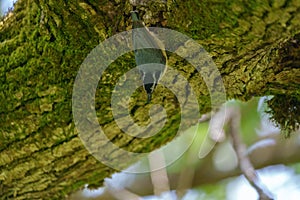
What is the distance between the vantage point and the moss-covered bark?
3.17 ft

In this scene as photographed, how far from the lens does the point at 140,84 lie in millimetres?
1268

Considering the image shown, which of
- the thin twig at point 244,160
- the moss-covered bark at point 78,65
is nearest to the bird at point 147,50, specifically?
the moss-covered bark at point 78,65

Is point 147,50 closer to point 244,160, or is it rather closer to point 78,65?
point 78,65

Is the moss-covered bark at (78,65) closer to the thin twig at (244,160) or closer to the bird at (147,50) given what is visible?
the bird at (147,50)

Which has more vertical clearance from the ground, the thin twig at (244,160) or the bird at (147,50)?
the thin twig at (244,160)

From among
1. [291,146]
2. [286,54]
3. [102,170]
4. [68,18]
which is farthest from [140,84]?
[291,146]

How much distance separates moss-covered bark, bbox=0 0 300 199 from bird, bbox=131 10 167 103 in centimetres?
2

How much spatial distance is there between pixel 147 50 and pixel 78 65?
0.28m

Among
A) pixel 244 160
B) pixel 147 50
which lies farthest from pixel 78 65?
pixel 244 160

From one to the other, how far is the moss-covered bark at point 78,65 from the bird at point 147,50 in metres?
0.02

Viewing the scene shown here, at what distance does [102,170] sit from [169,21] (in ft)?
2.31

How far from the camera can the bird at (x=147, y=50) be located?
104cm

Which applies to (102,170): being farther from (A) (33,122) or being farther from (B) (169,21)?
(B) (169,21)

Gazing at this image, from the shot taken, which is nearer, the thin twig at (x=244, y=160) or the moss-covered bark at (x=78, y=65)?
the moss-covered bark at (x=78, y=65)
